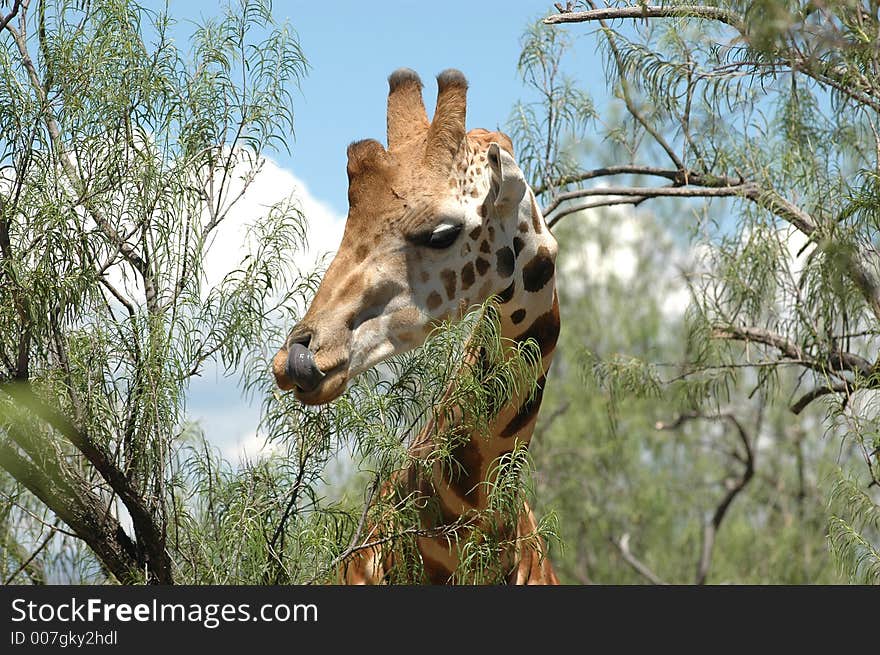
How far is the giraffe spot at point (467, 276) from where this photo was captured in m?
4.74

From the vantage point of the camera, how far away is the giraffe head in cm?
446

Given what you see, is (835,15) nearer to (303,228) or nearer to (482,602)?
(303,228)

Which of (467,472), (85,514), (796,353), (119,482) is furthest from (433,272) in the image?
(796,353)

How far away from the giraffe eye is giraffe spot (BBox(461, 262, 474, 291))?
0.39 ft

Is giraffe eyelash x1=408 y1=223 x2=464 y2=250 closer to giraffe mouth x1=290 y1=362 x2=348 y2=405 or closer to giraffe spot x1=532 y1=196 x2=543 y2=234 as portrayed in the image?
giraffe spot x1=532 y1=196 x2=543 y2=234

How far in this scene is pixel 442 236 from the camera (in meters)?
4.66

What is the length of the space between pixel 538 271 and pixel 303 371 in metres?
1.22

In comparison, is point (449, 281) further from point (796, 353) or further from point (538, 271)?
point (796, 353)

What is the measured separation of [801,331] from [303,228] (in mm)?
3551

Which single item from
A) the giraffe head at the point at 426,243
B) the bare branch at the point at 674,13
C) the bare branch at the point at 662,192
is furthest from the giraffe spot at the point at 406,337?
the bare branch at the point at 662,192

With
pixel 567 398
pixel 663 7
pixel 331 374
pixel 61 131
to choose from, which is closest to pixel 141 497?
pixel 331 374

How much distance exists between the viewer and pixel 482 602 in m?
4.59

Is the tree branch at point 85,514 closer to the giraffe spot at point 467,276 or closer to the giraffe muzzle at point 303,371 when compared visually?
the giraffe muzzle at point 303,371

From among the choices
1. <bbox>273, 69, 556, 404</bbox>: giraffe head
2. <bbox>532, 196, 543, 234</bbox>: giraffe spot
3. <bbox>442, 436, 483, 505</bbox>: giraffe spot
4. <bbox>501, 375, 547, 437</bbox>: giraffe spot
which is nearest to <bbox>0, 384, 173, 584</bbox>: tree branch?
<bbox>273, 69, 556, 404</bbox>: giraffe head
